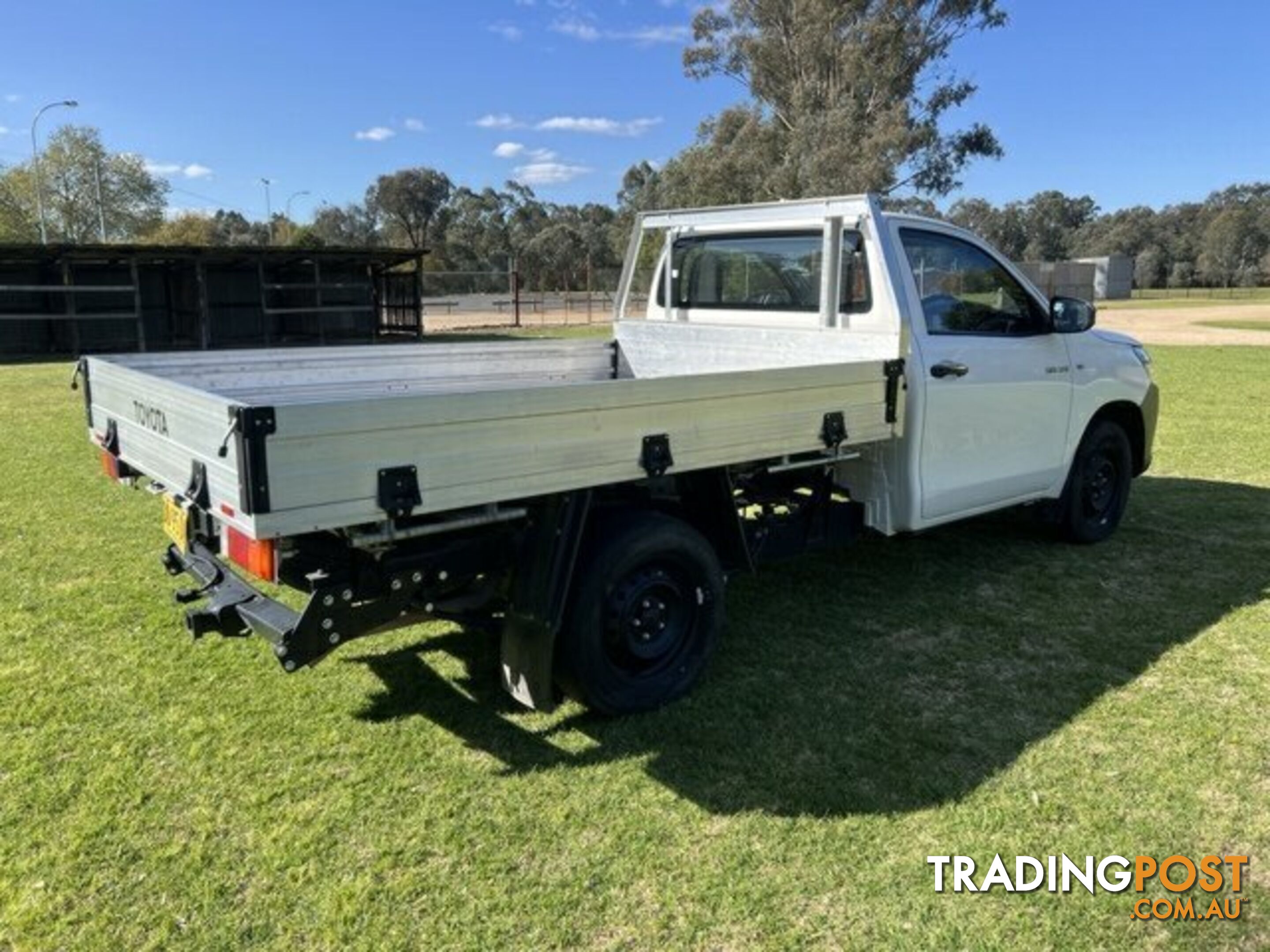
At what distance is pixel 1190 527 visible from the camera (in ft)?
21.7

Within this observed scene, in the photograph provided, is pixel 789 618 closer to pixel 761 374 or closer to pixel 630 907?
pixel 761 374

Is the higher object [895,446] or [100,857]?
[895,446]

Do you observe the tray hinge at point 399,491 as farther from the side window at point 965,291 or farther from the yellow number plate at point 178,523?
the side window at point 965,291

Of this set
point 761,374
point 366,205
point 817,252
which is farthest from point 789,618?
point 366,205

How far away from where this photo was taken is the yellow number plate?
12.4 feet

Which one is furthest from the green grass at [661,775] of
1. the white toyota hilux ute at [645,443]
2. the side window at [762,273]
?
the side window at [762,273]

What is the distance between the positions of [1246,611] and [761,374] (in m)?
3.12

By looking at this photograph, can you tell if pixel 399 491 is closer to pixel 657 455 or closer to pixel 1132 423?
pixel 657 455

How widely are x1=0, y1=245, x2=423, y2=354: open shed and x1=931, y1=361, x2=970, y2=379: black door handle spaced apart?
19.8 m

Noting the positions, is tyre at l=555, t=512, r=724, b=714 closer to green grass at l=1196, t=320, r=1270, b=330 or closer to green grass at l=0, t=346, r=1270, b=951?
green grass at l=0, t=346, r=1270, b=951

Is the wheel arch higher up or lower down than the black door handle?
lower down

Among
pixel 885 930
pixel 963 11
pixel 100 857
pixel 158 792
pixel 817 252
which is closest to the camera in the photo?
pixel 885 930

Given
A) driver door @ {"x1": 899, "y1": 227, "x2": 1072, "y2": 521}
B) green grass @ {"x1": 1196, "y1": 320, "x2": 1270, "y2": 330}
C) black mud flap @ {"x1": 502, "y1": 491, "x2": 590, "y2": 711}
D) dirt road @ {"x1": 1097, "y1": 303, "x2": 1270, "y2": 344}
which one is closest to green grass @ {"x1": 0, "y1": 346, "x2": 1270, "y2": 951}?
black mud flap @ {"x1": 502, "y1": 491, "x2": 590, "y2": 711}

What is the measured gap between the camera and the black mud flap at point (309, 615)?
3.13 meters
